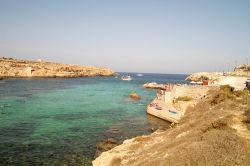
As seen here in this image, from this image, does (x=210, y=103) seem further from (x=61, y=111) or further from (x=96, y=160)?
(x=61, y=111)

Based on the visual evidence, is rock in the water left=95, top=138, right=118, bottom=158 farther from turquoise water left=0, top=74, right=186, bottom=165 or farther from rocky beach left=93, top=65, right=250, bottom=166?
rocky beach left=93, top=65, right=250, bottom=166

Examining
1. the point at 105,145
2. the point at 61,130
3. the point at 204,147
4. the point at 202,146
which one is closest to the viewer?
the point at 204,147

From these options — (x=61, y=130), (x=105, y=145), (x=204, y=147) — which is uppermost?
(x=204, y=147)

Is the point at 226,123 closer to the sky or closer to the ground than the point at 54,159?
closer to the sky

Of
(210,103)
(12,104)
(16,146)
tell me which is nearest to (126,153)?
(16,146)

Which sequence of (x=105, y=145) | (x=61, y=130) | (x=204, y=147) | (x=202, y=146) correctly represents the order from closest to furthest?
(x=204, y=147) < (x=202, y=146) < (x=105, y=145) < (x=61, y=130)

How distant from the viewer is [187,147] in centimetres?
1662

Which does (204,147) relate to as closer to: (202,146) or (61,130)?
(202,146)

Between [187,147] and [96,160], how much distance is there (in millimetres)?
10193

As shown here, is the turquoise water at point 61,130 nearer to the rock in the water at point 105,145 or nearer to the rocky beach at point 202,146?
the rock in the water at point 105,145

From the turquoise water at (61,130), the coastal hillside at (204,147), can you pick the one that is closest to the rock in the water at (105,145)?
the turquoise water at (61,130)

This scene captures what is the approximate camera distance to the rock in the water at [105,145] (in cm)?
2701

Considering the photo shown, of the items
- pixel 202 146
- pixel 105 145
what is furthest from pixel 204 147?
pixel 105 145

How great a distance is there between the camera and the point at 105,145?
2883cm
